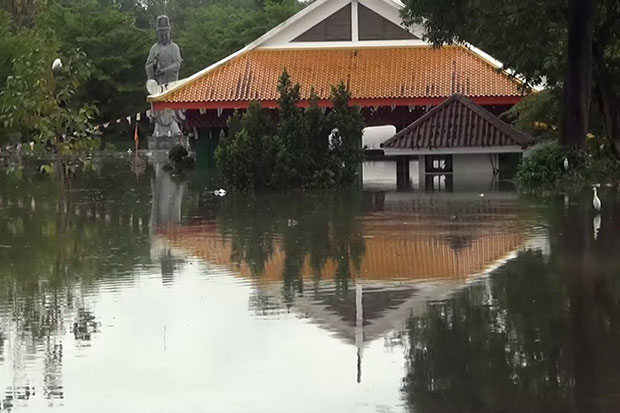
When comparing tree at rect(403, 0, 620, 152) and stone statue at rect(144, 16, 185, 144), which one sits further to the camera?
stone statue at rect(144, 16, 185, 144)

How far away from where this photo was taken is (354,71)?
121 feet

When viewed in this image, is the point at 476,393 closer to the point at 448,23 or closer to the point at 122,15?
the point at 448,23

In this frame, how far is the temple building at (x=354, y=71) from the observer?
35688mm

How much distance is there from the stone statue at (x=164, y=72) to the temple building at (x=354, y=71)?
1450 cm

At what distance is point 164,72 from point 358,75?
58.8 feet

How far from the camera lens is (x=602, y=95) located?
2417 centimetres

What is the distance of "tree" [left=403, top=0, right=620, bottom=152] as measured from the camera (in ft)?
68.1

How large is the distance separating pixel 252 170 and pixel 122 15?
152 ft

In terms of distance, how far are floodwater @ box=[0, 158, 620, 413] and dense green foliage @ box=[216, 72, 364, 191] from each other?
483 cm

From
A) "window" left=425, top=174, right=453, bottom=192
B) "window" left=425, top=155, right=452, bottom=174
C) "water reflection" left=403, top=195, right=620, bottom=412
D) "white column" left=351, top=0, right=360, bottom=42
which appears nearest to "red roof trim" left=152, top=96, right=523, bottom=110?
"white column" left=351, top=0, right=360, bottom=42

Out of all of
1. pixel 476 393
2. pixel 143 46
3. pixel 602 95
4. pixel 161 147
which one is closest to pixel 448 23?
pixel 602 95

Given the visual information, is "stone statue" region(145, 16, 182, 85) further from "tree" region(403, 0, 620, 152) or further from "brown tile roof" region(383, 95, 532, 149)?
"tree" region(403, 0, 620, 152)

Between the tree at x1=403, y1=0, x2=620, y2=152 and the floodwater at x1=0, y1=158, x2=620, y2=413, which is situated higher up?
the tree at x1=403, y1=0, x2=620, y2=152

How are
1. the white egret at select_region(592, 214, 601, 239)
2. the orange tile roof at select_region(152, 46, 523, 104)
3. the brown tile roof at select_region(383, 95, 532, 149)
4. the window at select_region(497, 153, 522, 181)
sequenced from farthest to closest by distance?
the orange tile roof at select_region(152, 46, 523, 104), the window at select_region(497, 153, 522, 181), the brown tile roof at select_region(383, 95, 532, 149), the white egret at select_region(592, 214, 601, 239)
